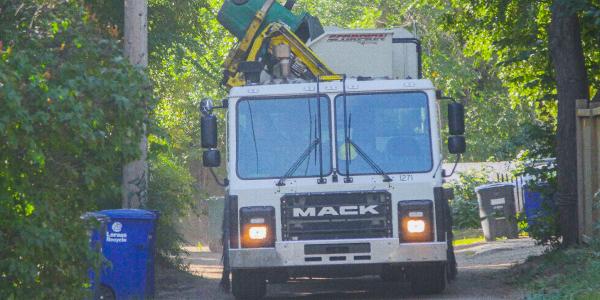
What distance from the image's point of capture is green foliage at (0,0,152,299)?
7.58 metres

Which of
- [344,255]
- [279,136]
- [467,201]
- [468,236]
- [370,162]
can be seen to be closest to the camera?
[344,255]

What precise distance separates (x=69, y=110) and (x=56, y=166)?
0.69 m

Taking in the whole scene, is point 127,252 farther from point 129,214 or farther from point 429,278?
point 429,278

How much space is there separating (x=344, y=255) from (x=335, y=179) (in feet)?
2.62

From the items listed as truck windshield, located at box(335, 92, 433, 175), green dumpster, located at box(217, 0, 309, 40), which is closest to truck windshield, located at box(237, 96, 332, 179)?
truck windshield, located at box(335, 92, 433, 175)

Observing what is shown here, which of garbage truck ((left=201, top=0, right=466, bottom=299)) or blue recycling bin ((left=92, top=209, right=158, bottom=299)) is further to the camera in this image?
blue recycling bin ((left=92, top=209, right=158, bottom=299))

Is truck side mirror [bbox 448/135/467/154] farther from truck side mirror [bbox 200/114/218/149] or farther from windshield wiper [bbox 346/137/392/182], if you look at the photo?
truck side mirror [bbox 200/114/218/149]

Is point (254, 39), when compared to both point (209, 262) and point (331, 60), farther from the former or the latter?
point (209, 262)

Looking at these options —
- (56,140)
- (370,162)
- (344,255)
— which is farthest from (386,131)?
(56,140)

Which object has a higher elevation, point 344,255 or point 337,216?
point 337,216

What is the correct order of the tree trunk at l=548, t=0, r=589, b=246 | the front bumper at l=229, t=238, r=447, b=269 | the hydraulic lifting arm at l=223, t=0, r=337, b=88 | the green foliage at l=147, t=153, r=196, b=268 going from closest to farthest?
1. the front bumper at l=229, t=238, r=447, b=269
2. the hydraulic lifting arm at l=223, t=0, r=337, b=88
3. the tree trunk at l=548, t=0, r=589, b=246
4. the green foliage at l=147, t=153, r=196, b=268

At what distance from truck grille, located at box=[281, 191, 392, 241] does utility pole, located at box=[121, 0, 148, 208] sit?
121 inches

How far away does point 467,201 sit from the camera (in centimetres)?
3139

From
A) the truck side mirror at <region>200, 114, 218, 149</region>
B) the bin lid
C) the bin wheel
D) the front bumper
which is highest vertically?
the truck side mirror at <region>200, 114, 218, 149</region>
